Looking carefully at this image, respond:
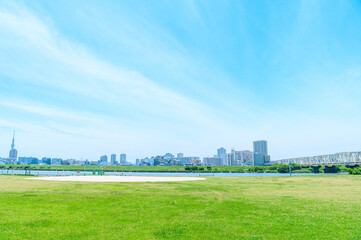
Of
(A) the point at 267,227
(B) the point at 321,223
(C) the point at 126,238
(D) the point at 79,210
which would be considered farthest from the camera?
(D) the point at 79,210

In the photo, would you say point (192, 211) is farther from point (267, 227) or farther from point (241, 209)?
point (267, 227)

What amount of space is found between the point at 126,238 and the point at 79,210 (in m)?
7.22

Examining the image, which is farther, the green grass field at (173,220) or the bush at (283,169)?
the bush at (283,169)

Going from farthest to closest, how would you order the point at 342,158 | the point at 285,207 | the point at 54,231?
1. the point at 342,158
2. the point at 285,207
3. the point at 54,231

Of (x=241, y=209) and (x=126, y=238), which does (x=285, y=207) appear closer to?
(x=241, y=209)

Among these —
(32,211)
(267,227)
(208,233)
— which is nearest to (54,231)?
(32,211)

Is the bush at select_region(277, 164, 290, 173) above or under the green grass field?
under

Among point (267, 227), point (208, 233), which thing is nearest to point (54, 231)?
point (208, 233)

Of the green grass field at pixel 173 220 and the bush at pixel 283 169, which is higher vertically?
the green grass field at pixel 173 220

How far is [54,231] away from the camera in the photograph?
11234 mm

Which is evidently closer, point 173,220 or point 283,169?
point 173,220

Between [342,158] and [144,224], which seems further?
[342,158]

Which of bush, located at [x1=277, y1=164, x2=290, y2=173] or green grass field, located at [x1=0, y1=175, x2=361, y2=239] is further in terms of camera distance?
bush, located at [x1=277, y1=164, x2=290, y2=173]

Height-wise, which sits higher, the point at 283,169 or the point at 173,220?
the point at 173,220
